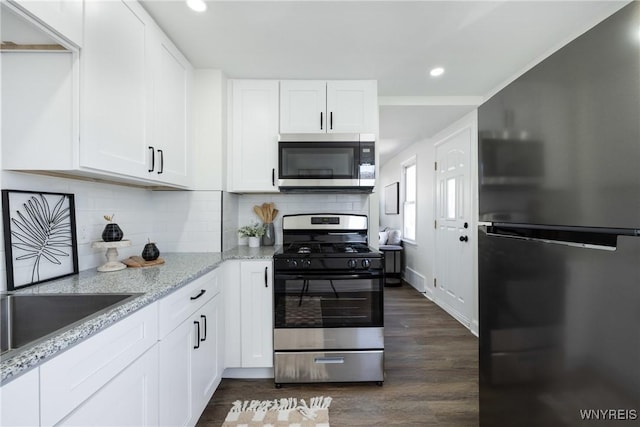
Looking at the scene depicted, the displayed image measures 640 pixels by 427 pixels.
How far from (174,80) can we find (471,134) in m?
2.70

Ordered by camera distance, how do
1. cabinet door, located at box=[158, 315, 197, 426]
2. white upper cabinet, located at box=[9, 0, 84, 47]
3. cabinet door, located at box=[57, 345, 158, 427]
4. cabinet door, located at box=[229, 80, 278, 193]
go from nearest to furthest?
cabinet door, located at box=[57, 345, 158, 427] → white upper cabinet, located at box=[9, 0, 84, 47] → cabinet door, located at box=[158, 315, 197, 426] → cabinet door, located at box=[229, 80, 278, 193]

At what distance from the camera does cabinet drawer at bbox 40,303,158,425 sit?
2.21ft

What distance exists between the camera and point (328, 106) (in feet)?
7.70

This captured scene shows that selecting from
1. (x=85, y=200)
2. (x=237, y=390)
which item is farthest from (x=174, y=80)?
(x=237, y=390)

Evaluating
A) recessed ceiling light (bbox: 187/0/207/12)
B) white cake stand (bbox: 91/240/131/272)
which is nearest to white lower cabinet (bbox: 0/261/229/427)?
white cake stand (bbox: 91/240/131/272)

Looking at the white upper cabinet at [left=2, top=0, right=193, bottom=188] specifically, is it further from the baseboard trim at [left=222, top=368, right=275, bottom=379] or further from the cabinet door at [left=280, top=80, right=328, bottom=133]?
the baseboard trim at [left=222, top=368, right=275, bottom=379]

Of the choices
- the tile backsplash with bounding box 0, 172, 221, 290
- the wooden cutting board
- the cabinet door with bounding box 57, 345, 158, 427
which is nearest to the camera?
the cabinet door with bounding box 57, 345, 158, 427

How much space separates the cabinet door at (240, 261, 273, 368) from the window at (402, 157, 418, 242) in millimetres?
3220

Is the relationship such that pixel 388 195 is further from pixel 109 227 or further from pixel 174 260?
pixel 109 227

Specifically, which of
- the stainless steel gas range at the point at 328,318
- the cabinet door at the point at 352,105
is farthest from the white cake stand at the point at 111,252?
the cabinet door at the point at 352,105

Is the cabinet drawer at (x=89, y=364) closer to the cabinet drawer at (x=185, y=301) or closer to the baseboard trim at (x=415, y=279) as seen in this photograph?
the cabinet drawer at (x=185, y=301)

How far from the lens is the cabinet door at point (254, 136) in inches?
Result: 92.6

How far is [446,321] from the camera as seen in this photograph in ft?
10.2

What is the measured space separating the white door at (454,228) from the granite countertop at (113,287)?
7.03ft
